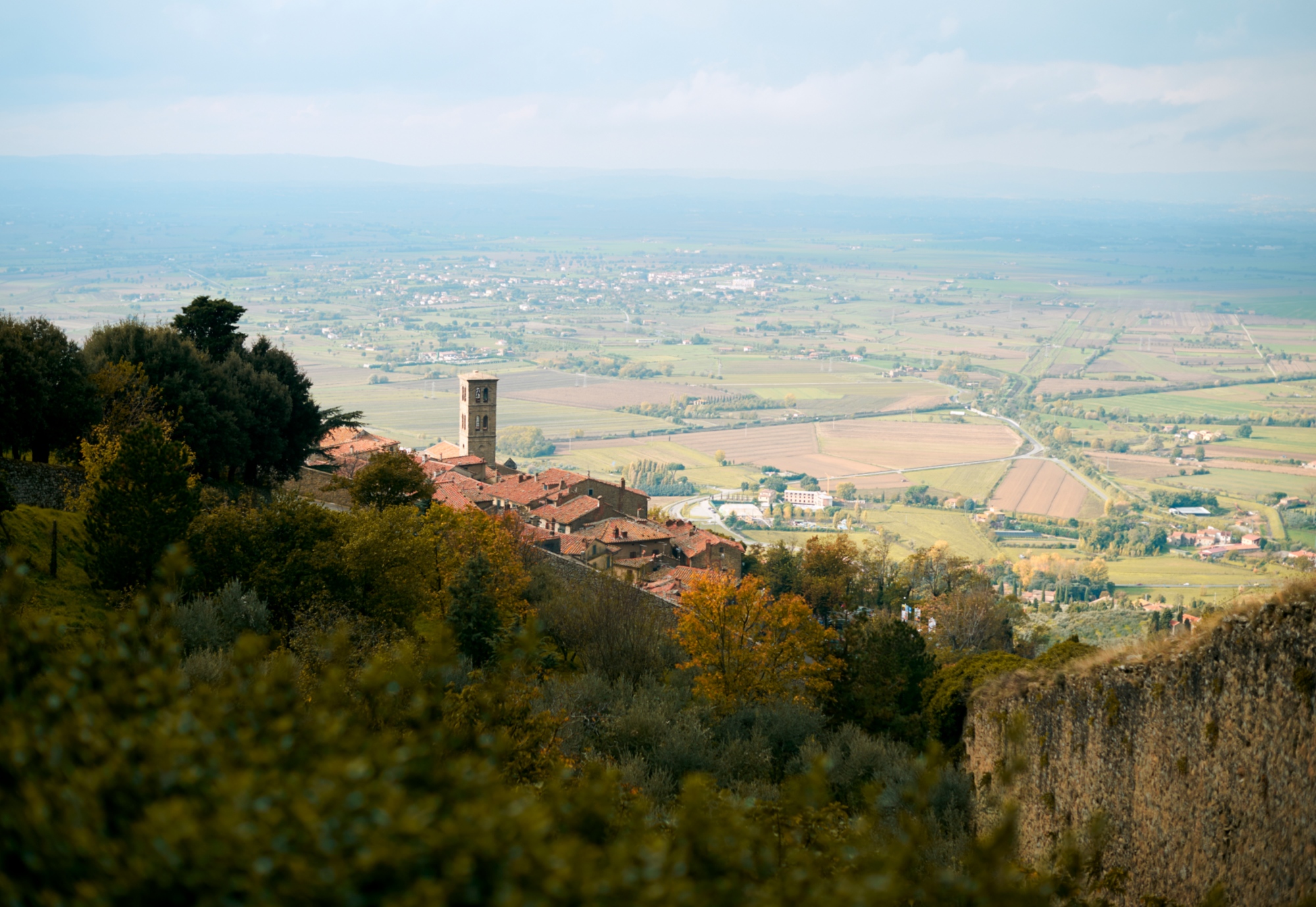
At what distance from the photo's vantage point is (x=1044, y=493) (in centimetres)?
9538

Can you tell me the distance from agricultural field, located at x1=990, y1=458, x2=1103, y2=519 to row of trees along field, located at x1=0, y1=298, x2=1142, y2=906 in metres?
56.8

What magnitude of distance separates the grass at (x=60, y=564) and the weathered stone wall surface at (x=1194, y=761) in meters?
12.8

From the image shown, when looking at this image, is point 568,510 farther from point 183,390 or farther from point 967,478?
point 967,478

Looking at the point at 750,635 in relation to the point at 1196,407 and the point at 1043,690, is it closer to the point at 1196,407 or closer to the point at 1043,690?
the point at 1043,690

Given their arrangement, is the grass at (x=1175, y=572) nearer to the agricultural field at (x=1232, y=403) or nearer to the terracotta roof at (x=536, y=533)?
the terracotta roof at (x=536, y=533)

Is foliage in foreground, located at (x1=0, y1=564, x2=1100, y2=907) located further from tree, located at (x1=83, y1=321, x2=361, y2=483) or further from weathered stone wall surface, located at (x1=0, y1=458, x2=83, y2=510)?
tree, located at (x1=83, y1=321, x2=361, y2=483)

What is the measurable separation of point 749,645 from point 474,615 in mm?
5951

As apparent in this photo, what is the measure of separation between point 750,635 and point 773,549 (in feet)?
65.4

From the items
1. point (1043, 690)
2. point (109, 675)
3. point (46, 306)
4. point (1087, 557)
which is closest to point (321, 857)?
point (109, 675)

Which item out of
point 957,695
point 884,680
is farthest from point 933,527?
point 957,695

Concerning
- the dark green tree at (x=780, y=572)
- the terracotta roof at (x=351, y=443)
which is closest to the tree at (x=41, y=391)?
the terracotta roof at (x=351, y=443)

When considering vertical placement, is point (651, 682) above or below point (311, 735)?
below

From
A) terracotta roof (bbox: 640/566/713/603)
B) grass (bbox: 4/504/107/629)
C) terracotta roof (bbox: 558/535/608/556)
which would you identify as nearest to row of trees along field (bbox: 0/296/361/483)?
grass (bbox: 4/504/107/629)

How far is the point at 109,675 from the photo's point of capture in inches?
186
